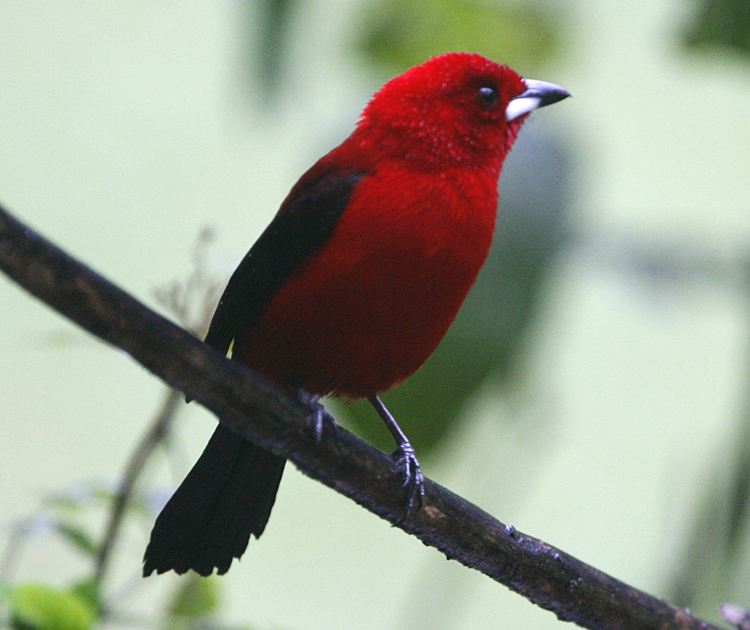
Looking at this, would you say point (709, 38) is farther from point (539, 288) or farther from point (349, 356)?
point (349, 356)

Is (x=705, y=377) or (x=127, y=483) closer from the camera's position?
(x=127, y=483)

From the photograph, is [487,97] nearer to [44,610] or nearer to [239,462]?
[239,462]

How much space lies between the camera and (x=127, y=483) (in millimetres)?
1493

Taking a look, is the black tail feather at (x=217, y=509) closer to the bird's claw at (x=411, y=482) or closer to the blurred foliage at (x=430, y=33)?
the bird's claw at (x=411, y=482)

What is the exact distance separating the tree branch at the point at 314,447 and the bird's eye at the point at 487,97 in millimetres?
738

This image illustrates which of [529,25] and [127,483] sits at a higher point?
[529,25]

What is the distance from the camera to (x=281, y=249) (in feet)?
4.72

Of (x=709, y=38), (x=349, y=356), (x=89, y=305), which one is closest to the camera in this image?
(x=89, y=305)

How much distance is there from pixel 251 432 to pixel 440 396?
591mm

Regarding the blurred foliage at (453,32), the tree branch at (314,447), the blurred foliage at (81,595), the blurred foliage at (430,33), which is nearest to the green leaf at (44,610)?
the blurred foliage at (81,595)

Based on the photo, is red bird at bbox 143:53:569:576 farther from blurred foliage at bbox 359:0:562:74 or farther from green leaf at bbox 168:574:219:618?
blurred foliage at bbox 359:0:562:74

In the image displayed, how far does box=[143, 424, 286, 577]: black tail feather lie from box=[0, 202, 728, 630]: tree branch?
36cm

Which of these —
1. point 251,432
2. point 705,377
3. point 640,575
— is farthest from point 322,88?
point 251,432

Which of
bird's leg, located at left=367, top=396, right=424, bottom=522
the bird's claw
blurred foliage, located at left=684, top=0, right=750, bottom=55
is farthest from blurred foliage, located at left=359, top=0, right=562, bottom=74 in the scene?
the bird's claw
